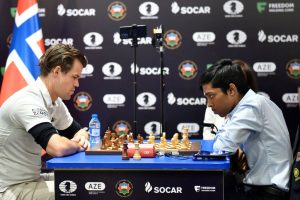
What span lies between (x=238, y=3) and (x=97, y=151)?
325cm

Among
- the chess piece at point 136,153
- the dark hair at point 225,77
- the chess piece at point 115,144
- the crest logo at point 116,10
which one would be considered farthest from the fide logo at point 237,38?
the chess piece at point 136,153

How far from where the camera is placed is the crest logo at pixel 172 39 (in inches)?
202

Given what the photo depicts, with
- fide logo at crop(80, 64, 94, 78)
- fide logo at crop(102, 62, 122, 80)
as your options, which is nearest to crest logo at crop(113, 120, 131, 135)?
fide logo at crop(102, 62, 122, 80)

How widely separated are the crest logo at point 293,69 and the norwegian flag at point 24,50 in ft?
9.26

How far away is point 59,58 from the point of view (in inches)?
104

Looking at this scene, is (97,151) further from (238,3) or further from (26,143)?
(238,3)

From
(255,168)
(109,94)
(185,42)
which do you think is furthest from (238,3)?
(255,168)

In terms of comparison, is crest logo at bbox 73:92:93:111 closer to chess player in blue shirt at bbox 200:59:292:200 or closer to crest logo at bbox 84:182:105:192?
chess player in blue shirt at bbox 200:59:292:200

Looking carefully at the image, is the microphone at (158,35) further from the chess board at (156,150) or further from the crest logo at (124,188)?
the crest logo at (124,188)

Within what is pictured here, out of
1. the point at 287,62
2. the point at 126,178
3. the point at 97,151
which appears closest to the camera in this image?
the point at 126,178

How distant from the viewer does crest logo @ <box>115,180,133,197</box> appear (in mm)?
2252

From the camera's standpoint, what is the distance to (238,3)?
5047 mm

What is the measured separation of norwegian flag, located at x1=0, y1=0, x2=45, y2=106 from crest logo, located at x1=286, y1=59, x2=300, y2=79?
9.26ft

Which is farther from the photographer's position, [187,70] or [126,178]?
[187,70]
